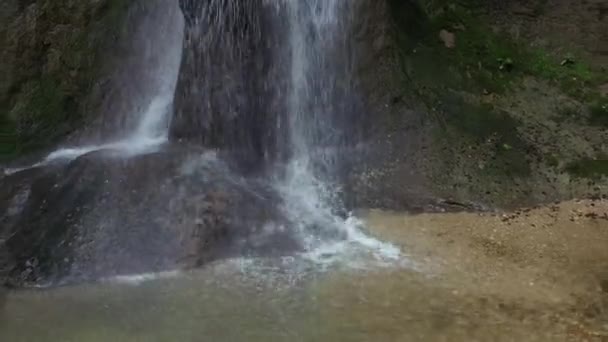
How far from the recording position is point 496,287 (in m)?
5.45

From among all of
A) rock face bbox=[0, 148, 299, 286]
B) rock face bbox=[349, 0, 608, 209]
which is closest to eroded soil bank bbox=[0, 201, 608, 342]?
rock face bbox=[0, 148, 299, 286]

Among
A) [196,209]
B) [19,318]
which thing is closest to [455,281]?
[196,209]

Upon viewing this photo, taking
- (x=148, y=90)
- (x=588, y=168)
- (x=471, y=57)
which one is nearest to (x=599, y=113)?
(x=588, y=168)

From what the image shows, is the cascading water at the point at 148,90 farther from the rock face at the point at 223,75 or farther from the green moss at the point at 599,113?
the green moss at the point at 599,113

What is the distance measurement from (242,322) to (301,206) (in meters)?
1.87

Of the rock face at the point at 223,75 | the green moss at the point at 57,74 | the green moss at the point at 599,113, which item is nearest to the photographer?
the rock face at the point at 223,75

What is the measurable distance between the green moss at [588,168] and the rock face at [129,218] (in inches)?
122

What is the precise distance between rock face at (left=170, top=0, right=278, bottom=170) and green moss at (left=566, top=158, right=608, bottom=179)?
320 cm

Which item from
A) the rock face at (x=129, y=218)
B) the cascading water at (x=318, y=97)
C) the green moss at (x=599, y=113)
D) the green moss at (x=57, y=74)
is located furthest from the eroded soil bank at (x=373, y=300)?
the green moss at (x=57, y=74)

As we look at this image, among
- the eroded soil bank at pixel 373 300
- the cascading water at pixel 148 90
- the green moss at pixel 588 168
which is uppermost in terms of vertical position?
the cascading water at pixel 148 90

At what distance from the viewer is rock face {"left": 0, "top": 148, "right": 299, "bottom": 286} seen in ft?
18.7

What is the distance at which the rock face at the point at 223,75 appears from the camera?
22.7 feet

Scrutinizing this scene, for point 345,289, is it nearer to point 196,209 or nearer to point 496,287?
point 496,287

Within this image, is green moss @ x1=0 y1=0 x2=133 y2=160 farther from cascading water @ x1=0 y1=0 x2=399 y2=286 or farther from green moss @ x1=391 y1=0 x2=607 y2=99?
green moss @ x1=391 y1=0 x2=607 y2=99
